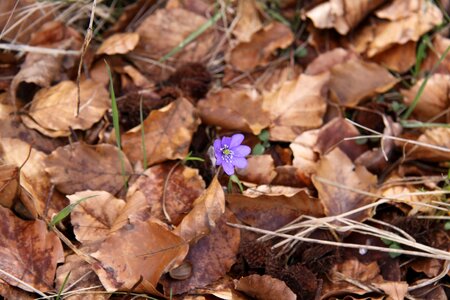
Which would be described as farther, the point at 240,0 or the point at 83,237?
the point at 240,0

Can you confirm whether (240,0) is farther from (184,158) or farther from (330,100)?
(184,158)

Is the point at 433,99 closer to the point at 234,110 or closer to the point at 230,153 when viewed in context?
the point at 234,110

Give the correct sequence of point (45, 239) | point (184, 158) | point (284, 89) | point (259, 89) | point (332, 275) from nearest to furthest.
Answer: point (45, 239), point (332, 275), point (184, 158), point (284, 89), point (259, 89)

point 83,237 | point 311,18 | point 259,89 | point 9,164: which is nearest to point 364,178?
point 259,89

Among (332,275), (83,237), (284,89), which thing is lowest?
(332,275)

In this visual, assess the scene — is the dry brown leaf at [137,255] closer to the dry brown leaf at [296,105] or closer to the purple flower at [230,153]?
the purple flower at [230,153]

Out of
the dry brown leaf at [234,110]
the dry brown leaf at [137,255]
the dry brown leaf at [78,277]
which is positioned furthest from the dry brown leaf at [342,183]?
the dry brown leaf at [78,277]

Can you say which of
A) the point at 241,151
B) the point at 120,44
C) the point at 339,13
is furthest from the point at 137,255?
the point at 339,13
